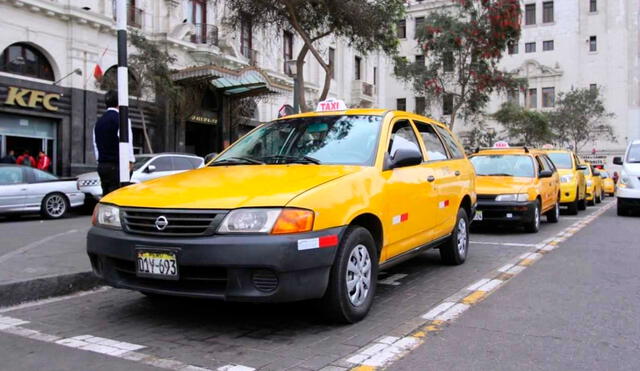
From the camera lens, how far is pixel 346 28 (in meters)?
13.8

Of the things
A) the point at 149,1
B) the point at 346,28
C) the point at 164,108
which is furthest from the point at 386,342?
the point at 149,1

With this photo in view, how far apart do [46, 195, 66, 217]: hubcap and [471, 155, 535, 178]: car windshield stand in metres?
9.80

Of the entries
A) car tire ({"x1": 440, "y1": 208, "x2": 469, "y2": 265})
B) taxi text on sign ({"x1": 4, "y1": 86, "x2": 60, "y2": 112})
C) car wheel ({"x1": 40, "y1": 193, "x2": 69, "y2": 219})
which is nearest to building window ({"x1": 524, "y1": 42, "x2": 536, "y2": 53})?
taxi text on sign ({"x1": 4, "y1": 86, "x2": 60, "y2": 112})

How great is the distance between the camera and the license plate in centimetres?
410

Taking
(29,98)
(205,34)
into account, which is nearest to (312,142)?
(29,98)

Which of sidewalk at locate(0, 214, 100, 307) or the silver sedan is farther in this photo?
the silver sedan

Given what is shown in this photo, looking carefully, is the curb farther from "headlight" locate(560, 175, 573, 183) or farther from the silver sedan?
"headlight" locate(560, 175, 573, 183)

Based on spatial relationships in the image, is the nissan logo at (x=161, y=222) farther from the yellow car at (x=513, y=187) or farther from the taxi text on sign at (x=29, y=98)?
the taxi text on sign at (x=29, y=98)

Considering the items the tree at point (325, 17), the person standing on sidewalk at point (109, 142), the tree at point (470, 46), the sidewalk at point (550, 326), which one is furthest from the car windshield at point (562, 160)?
the person standing on sidewalk at point (109, 142)

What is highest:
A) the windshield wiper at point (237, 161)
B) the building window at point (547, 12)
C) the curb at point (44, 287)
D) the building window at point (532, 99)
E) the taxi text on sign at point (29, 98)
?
the building window at point (547, 12)

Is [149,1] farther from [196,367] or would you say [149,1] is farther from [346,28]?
[196,367]

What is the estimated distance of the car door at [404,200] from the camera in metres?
5.18

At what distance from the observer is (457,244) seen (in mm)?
7270

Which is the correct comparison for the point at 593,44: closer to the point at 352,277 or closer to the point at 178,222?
the point at 352,277
